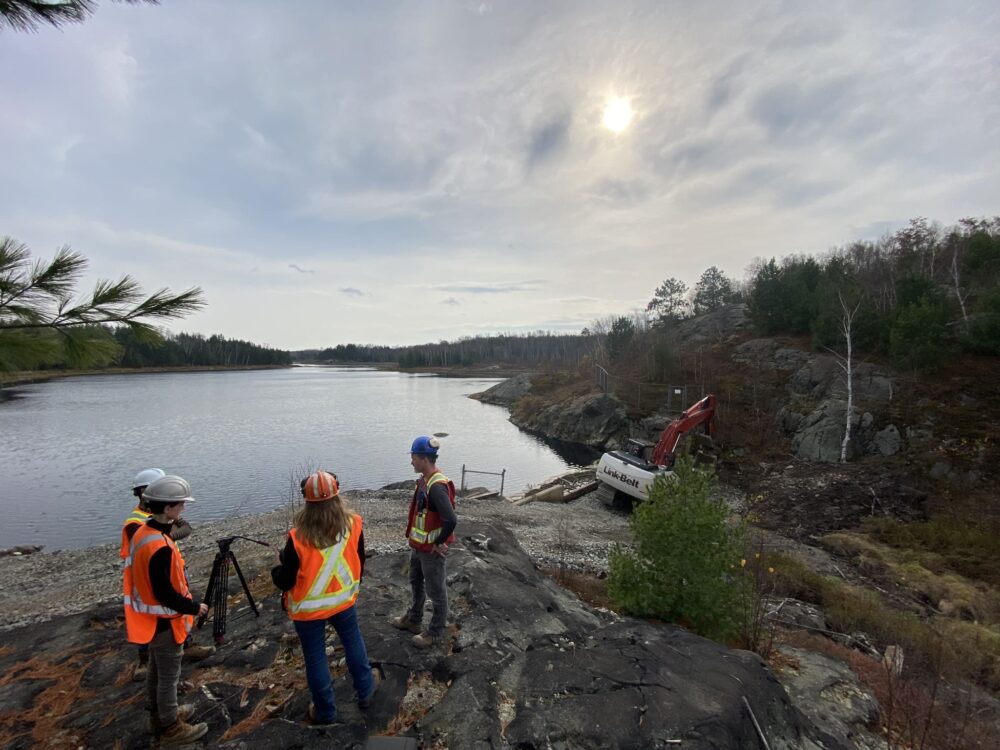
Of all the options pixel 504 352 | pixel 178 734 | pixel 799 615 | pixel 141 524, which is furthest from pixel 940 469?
pixel 504 352

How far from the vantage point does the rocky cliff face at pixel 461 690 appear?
153 inches

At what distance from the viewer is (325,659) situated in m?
3.73

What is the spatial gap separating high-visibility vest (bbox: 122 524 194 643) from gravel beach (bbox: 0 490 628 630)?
18.2 feet

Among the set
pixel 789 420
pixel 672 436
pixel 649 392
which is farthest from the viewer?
pixel 649 392

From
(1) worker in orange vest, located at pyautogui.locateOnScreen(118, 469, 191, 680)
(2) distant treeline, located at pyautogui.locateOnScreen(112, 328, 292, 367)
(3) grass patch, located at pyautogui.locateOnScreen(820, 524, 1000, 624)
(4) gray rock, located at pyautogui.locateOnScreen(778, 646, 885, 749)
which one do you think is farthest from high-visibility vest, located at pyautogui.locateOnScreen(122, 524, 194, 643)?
(2) distant treeline, located at pyautogui.locateOnScreen(112, 328, 292, 367)

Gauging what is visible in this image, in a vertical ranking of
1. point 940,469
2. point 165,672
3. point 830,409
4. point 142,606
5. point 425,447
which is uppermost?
point 425,447

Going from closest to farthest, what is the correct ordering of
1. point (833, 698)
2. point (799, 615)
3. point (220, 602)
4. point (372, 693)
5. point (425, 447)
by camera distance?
point (372, 693) → point (425, 447) → point (220, 602) → point (833, 698) → point (799, 615)

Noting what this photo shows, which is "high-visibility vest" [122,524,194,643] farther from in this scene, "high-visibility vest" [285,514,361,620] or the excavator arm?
the excavator arm

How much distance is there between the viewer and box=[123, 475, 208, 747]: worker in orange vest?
3527 millimetres

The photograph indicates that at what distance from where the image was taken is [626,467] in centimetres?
1858

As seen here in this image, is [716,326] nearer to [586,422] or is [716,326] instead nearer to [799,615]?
[586,422]

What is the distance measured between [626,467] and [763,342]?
80.4ft

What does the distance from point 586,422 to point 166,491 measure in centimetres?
3640

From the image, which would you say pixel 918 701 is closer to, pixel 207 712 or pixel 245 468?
pixel 207 712
